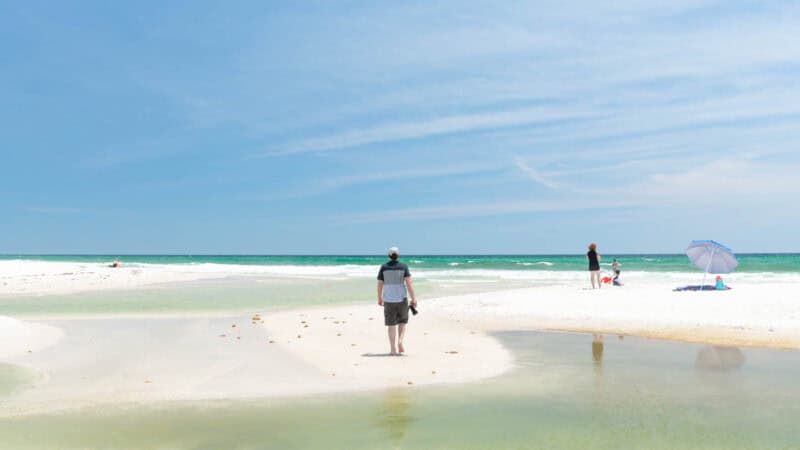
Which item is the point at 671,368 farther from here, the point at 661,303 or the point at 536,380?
the point at 661,303

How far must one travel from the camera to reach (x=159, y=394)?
27.9 ft

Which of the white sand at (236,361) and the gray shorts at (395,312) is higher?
the gray shorts at (395,312)

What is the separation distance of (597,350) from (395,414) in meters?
5.93

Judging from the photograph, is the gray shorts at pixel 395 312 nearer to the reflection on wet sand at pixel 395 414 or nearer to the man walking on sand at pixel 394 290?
the man walking on sand at pixel 394 290

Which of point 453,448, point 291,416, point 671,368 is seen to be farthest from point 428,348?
point 453,448

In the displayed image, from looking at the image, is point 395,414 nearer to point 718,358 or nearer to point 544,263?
point 718,358

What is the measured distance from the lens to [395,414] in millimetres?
7473

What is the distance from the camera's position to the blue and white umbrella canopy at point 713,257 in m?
23.5

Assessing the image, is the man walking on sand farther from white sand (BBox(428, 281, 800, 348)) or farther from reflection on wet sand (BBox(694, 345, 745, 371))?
white sand (BBox(428, 281, 800, 348))

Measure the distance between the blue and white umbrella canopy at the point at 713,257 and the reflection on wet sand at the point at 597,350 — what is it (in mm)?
11652

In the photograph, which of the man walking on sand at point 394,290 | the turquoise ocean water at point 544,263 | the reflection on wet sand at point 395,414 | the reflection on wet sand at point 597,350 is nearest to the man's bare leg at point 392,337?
the man walking on sand at point 394,290

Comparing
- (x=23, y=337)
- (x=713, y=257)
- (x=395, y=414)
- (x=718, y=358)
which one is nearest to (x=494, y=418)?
(x=395, y=414)

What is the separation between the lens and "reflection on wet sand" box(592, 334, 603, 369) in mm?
10723

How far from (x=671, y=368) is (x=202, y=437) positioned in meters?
7.19
